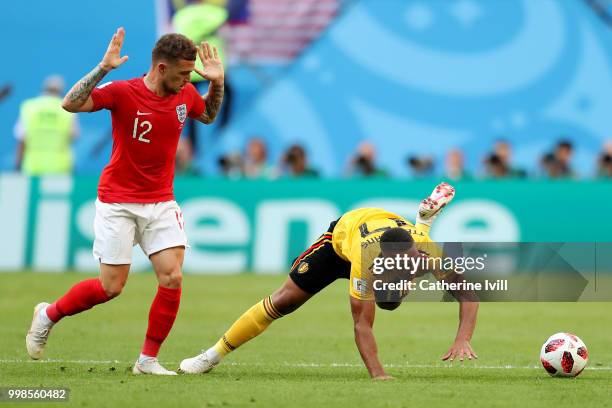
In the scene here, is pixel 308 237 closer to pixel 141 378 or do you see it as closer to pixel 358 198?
pixel 358 198

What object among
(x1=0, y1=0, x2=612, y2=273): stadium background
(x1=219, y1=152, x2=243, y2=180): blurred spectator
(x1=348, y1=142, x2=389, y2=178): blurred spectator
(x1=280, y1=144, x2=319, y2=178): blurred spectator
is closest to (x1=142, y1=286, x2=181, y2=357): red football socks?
(x1=280, y1=144, x2=319, y2=178): blurred spectator

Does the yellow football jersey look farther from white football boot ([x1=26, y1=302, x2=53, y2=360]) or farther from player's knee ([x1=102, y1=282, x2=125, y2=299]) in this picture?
white football boot ([x1=26, y1=302, x2=53, y2=360])

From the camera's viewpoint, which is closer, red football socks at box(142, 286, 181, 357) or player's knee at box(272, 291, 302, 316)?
red football socks at box(142, 286, 181, 357)

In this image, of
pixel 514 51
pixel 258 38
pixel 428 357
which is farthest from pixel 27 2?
pixel 428 357

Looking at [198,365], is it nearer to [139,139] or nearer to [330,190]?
[139,139]

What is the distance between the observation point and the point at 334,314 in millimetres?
14438

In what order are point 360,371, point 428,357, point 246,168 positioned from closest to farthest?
point 360,371, point 428,357, point 246,168

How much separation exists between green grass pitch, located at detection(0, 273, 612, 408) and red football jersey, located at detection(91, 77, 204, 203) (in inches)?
51.6

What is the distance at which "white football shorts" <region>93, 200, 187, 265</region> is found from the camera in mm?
9219

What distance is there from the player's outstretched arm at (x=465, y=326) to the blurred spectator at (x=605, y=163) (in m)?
11.3

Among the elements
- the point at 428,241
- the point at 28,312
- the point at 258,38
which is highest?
the point at 258,38

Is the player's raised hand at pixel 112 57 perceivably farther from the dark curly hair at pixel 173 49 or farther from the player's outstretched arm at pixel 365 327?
the player's outstretched arm at pixel 365 327

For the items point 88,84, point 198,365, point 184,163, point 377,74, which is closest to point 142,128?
point 88,84

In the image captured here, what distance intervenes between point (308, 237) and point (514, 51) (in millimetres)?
6961
